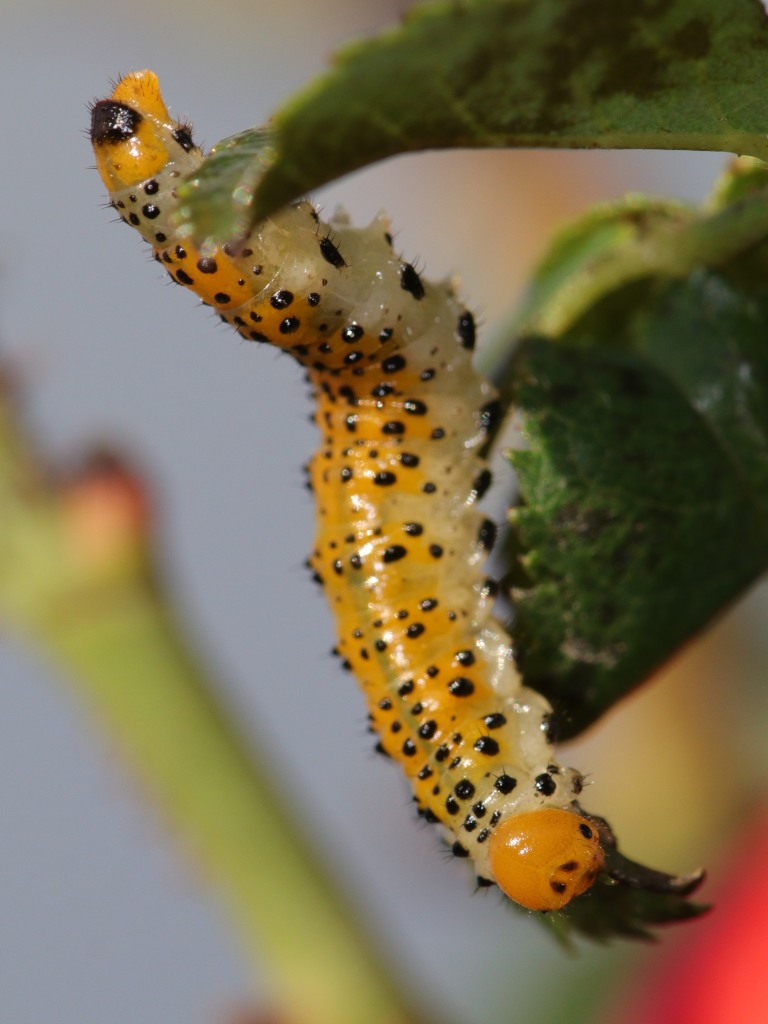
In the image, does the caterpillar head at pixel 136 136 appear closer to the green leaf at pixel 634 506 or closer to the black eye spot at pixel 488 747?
the green leaf at pixel 634 506

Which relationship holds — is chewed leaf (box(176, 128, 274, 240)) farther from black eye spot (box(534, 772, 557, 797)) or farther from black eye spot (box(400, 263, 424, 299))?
black eye spot (box(534, 772, 557, 797))

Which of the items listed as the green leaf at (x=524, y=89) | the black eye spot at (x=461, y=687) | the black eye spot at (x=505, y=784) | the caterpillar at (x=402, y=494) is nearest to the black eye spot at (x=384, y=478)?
the caterpillar at (x=402, y=494)

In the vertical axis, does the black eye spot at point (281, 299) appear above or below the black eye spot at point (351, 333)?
above

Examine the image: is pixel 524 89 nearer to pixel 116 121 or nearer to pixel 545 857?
pixel 116 121

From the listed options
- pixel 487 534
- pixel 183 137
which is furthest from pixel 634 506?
pixel 183 137

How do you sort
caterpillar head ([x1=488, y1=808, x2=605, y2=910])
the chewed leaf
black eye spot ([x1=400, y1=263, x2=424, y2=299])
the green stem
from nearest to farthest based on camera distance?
the chewed leaf → caterpillar head ([x1=488, y1=808, x2=605, y2=910]) → black eye spot ([x1=400, y1=263, x2=424, y2=299]) → the green stem

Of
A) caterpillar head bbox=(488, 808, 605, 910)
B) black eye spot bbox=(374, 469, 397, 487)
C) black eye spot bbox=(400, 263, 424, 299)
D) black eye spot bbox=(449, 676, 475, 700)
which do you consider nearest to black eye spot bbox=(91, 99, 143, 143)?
black eye spot bbox=(400, 263, 424, 299)

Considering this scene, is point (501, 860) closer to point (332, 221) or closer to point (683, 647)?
point (683, 647)
